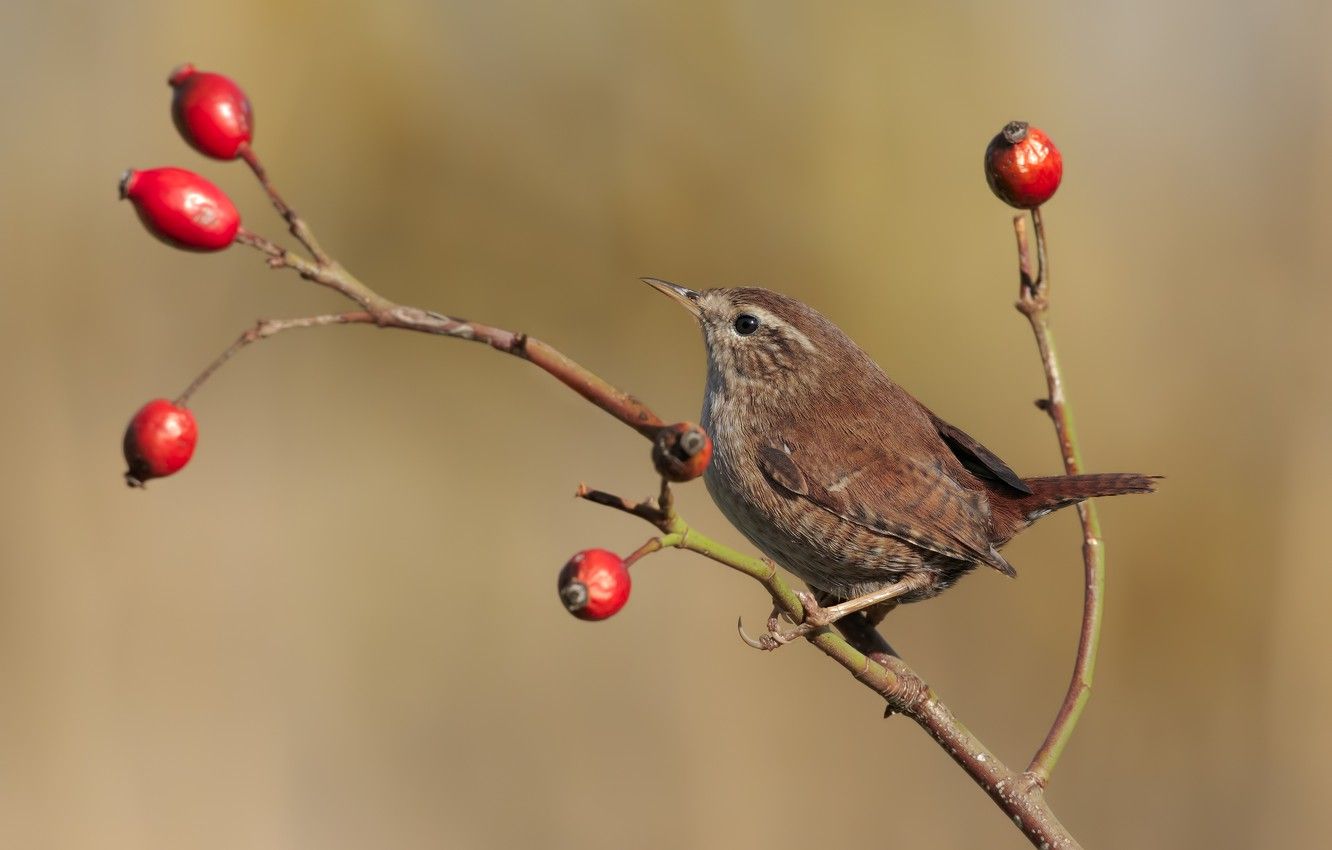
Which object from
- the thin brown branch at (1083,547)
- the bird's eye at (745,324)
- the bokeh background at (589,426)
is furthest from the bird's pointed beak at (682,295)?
the bokeh background at (589,426)

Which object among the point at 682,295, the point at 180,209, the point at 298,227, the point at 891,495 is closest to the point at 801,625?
the point at 891,495

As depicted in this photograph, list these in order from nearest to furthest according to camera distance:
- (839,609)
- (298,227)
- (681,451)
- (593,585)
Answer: (681,451)
(298,227)
(593,585)
(839,609)

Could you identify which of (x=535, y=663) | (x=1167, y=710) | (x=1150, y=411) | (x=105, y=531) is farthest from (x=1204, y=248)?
(x=105, y=531)

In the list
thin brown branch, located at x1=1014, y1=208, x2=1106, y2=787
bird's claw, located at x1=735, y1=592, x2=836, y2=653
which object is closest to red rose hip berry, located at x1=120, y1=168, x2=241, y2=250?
bird's claw, located at x1=735, y1=592, x2=836, y2=653

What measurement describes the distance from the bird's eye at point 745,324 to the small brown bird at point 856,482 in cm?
11

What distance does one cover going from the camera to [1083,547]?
2197 millimetres

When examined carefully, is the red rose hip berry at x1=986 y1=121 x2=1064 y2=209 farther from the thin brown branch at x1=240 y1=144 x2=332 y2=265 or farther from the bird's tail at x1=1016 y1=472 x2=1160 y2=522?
the thin brown branch at x1=240 y1=144 x2=332 y2=265

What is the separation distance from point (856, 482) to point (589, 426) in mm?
4306

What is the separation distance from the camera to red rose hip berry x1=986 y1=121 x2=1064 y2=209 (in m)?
2.29

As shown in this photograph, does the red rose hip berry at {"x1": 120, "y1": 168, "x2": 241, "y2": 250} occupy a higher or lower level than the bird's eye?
lower

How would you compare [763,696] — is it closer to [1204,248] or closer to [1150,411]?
[1150,411]

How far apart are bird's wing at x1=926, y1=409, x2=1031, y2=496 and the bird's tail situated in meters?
0.03

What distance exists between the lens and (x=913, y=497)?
2.75 metres

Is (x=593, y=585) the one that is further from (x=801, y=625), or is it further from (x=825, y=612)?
(x=825, y=612)
